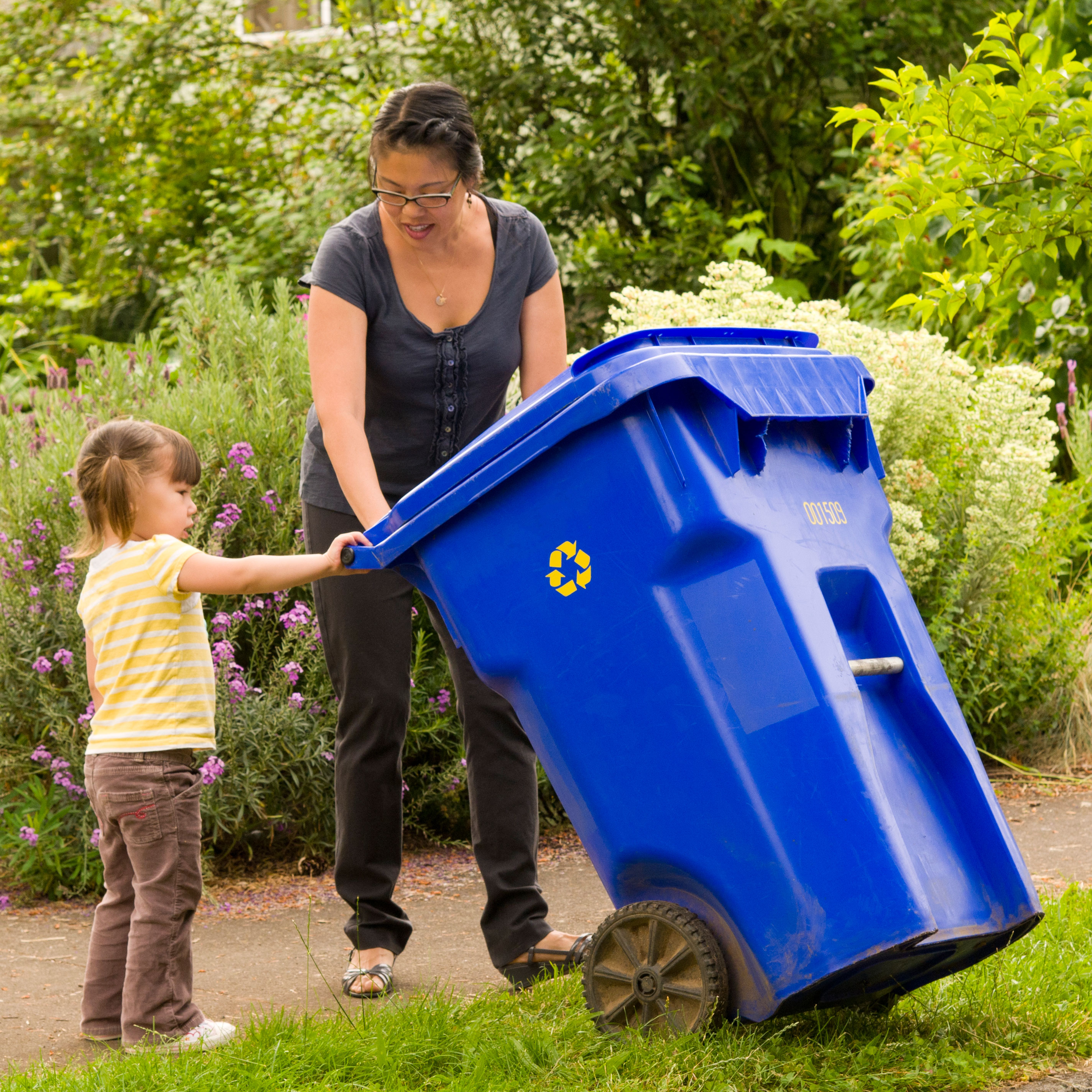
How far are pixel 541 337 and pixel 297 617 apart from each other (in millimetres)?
1299

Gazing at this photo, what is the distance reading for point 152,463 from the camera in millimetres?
2658

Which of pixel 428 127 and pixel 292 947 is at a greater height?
pixel 428 127

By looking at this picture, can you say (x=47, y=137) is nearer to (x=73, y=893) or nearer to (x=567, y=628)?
(x=73, y=893)

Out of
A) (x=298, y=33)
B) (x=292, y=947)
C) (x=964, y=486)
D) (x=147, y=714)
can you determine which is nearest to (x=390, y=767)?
(x=147, y=714)

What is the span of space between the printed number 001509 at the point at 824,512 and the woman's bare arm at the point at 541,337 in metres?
0.84

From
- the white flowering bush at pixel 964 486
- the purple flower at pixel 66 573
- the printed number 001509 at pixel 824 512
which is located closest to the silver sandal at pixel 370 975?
the printed number 001509 at pixel 824 512

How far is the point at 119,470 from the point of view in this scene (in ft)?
8.65

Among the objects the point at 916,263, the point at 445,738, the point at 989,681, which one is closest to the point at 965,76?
the point at 916,263

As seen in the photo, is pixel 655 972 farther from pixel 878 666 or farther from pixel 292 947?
pixel 292 947

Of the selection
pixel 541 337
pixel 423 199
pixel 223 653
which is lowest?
pixel 223 653

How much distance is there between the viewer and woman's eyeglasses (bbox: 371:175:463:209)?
266 cm

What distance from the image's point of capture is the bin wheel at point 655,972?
2.12 metres

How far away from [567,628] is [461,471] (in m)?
0.33

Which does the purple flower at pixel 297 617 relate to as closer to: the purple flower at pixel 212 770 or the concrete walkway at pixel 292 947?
the purple flower at pixel 212 770
